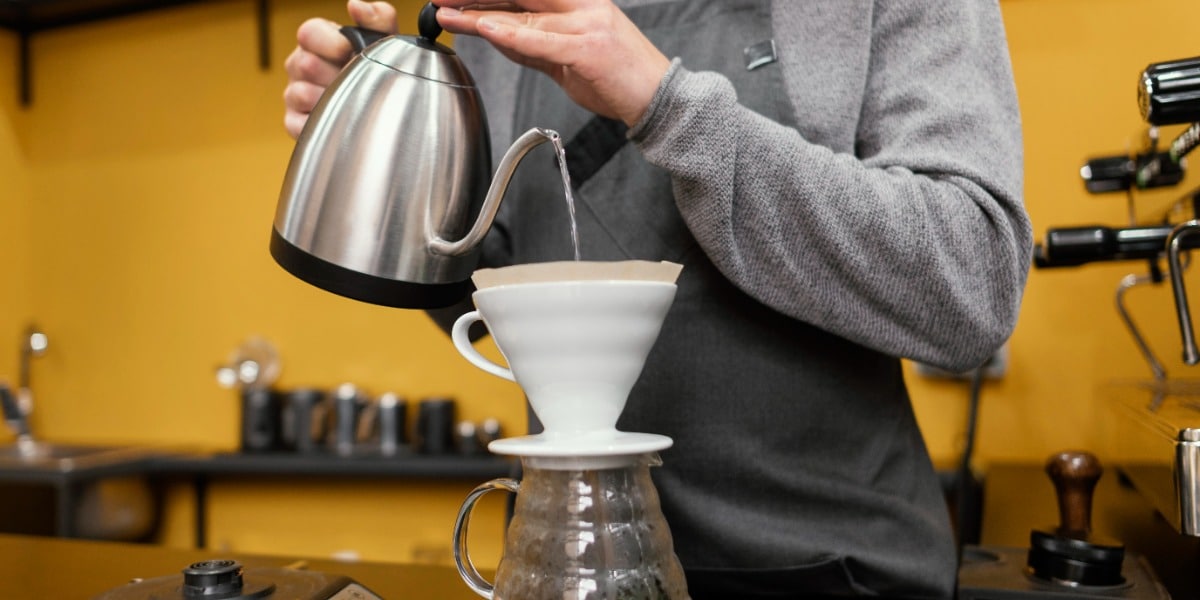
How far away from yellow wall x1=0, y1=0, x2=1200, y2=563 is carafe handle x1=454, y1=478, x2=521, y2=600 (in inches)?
59.8

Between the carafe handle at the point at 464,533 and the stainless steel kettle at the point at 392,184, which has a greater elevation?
Result: the stainless steel kettle at the point at 392,184

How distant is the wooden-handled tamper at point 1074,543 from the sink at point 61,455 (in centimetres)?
197

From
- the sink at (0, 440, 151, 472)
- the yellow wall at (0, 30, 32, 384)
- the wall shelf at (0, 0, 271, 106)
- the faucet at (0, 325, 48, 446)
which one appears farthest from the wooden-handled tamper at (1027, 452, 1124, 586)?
the yellow wall at (0, 30, 32, 384)

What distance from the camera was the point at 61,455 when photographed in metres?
2.53

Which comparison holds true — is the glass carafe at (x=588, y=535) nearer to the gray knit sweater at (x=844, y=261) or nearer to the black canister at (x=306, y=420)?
the gray knit sweater at (x=844, y=261)

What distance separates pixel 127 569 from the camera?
83 centimetres

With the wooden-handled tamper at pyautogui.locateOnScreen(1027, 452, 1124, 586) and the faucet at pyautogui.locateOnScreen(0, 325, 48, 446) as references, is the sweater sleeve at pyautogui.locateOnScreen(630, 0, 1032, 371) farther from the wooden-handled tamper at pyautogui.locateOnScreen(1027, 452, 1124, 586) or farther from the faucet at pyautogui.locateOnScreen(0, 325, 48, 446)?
the faucet at pyautogui.locateOnScreen(0, 325, 48, 446)

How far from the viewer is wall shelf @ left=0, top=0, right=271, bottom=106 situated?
245 centimetres

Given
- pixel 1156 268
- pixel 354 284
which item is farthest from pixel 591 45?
pixel 1156 268

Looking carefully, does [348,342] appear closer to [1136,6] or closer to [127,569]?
[127,569]

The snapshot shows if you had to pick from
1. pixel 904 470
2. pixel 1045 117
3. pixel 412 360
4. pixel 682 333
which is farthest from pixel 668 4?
pixel 412 360

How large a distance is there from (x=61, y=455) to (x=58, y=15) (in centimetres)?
116

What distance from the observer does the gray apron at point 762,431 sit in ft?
2.64

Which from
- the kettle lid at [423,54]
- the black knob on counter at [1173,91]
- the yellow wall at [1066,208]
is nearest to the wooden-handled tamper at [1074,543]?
the black knob on counter at [1173,91]
